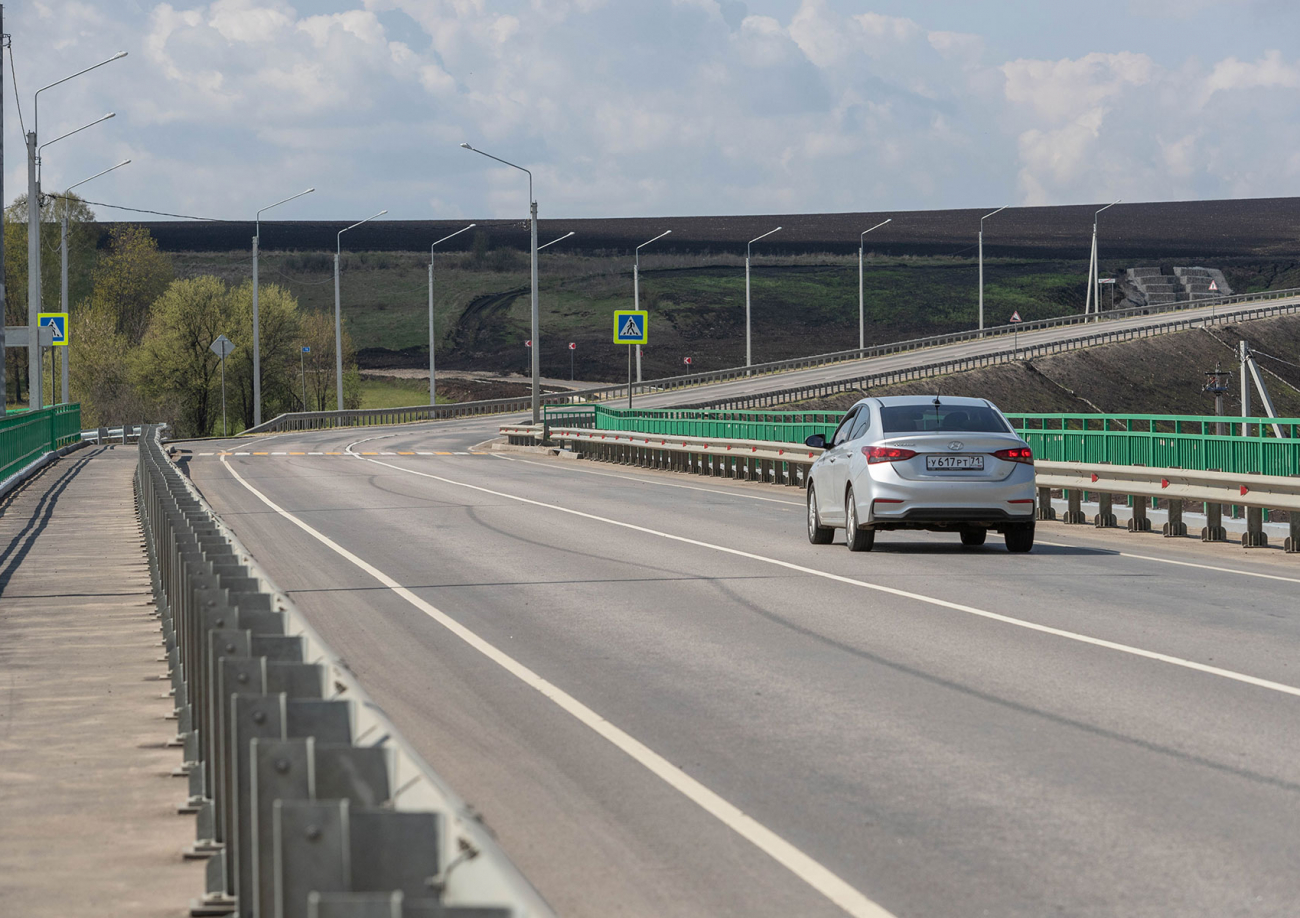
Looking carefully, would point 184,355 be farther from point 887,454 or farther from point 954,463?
point 954,463

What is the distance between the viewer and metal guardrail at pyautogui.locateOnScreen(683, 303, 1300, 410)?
7731 cm

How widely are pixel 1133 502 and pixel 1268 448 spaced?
8.57 feet

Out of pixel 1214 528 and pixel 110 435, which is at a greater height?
pixel 110 435

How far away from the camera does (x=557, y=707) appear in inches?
339

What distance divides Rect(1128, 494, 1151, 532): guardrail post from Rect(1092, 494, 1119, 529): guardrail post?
64 cm

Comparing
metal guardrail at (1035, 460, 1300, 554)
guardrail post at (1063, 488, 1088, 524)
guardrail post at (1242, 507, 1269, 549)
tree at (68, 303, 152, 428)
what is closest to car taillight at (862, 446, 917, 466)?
metal guardrail at (1035, 460, 1300, 554)

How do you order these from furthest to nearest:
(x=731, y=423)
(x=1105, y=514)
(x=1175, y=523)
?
1. (x=731, y=423)
2. (x=1105, y=514)
3. (x=1175, y=523)

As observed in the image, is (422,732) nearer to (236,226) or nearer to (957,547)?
(957,547)

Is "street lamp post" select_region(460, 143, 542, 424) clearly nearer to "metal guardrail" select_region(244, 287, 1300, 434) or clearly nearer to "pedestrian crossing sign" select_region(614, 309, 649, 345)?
"pedestrian crossing sign" select_region(614, 309, 649, 345)

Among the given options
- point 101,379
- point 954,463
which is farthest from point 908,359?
point 954,463

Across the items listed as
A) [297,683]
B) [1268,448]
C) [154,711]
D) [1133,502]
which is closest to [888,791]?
[297,683]

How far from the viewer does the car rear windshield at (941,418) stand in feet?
56.4

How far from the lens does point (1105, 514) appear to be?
856 inches

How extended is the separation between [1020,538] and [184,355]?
269ft
